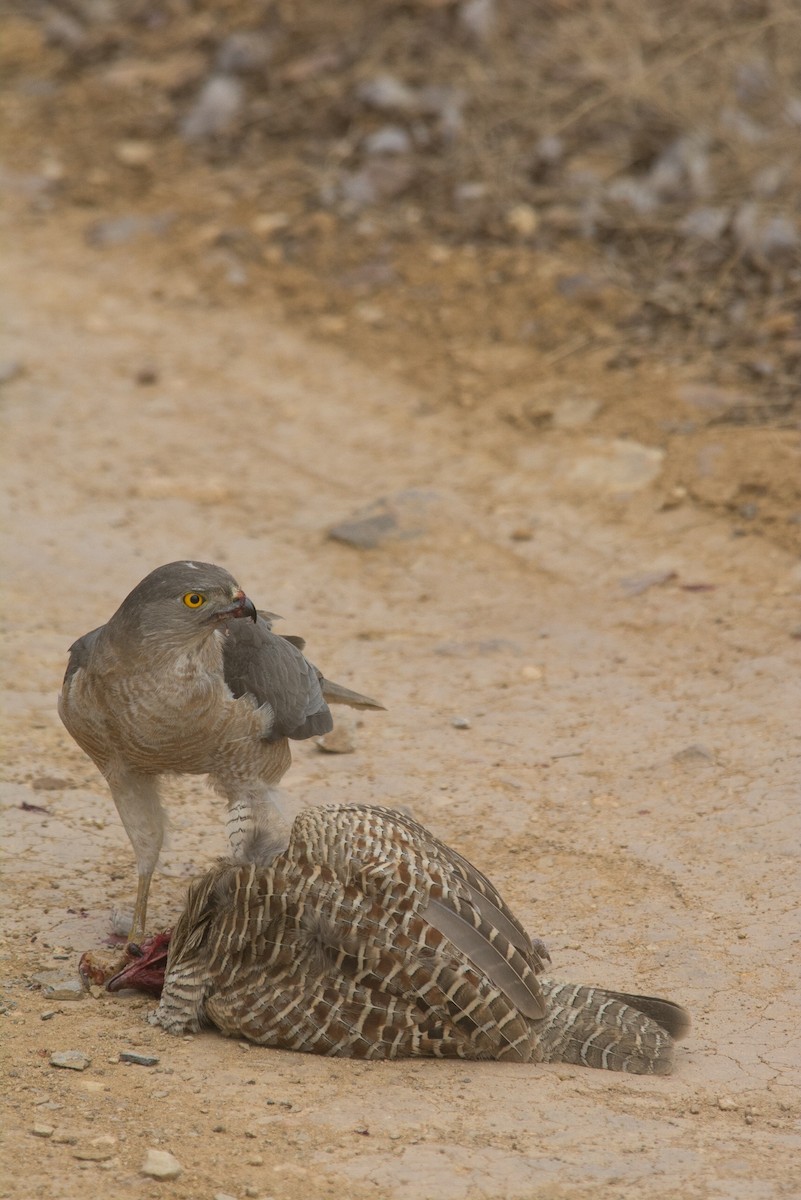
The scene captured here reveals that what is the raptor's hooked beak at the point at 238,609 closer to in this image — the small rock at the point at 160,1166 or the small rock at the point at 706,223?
the small rock at the point at 160,1166

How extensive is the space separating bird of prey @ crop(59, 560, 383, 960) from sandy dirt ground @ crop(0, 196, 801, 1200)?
1.76 feet

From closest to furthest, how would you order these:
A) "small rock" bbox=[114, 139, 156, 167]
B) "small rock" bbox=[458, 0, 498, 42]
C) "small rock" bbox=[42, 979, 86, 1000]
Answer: "small rock" bbox=[42, 979, 86, 1000] < "small rock" bbox=[458, 0, 498, 42] < "small rock" bbox=[114, 139, 156, 167]

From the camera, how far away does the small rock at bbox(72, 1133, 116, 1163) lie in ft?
11.1

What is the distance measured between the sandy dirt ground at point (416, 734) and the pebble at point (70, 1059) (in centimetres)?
4

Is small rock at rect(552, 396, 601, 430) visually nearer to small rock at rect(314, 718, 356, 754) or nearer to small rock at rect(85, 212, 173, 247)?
small rock at rect(314, 718, 356, 754)

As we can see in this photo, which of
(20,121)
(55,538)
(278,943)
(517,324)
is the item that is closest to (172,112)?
(20,121)

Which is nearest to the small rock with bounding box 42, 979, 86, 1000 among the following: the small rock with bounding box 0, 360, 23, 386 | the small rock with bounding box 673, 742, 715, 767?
the small rock with bounding box 673, 742, 715, 767

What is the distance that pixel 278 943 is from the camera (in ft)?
13.5

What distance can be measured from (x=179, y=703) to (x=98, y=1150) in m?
1.43

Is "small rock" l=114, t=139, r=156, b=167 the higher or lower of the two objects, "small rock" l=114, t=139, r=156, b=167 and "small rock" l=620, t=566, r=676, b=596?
the higher

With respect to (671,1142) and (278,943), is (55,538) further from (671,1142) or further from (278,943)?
(671,1142)

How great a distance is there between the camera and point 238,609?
4629mm

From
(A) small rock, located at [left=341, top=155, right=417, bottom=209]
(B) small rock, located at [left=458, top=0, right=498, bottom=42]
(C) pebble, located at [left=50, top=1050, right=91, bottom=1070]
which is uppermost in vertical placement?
(B) small rock, located at [left=458, top=0, right=498, bottom=42]

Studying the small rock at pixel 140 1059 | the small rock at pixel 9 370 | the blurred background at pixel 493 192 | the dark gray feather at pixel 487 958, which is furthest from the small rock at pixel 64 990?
the small rock at pixel 9 370
